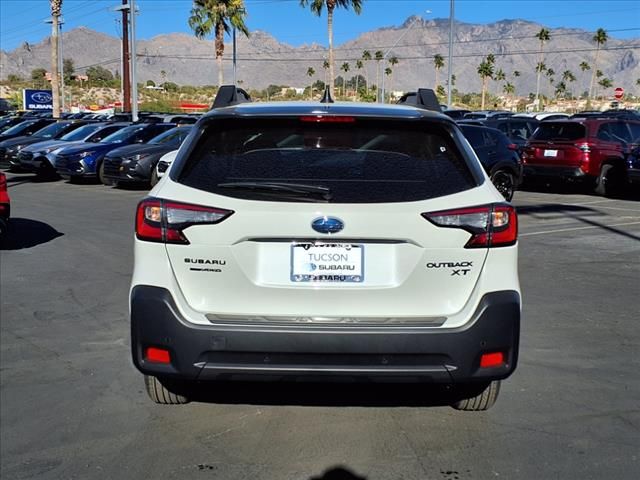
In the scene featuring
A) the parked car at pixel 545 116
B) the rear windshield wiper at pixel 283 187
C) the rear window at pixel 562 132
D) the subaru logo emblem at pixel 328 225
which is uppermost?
the parked car at pixel 545 116

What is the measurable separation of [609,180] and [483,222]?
1486 cm

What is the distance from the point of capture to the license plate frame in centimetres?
352

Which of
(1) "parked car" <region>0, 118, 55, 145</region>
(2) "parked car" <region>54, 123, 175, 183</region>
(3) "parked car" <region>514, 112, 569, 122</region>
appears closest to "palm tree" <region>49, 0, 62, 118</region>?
(1) "parked car" <region>0, 118, 55, 145</region>

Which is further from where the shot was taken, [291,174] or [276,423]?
[276,423]

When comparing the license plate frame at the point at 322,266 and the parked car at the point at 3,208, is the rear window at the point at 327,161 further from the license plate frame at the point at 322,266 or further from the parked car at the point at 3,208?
the parked car at the point at 3,208

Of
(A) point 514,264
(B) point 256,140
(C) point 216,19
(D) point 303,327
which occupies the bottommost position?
(D) point 303,327

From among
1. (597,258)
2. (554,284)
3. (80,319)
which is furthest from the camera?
(597,258)

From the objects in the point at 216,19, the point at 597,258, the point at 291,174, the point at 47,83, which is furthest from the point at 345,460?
the point at 47,83

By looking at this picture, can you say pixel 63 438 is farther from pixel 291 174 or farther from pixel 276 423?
pixel 291 174

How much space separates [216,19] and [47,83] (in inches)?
3153

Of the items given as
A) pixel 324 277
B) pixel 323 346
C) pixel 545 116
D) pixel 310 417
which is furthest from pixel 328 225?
pixel 545 116

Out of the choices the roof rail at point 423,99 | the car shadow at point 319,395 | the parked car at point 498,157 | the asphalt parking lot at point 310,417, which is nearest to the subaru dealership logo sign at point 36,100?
the parked car at point 498,157

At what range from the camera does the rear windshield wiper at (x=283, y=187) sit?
11.6 ft

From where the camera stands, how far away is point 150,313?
3607mm
